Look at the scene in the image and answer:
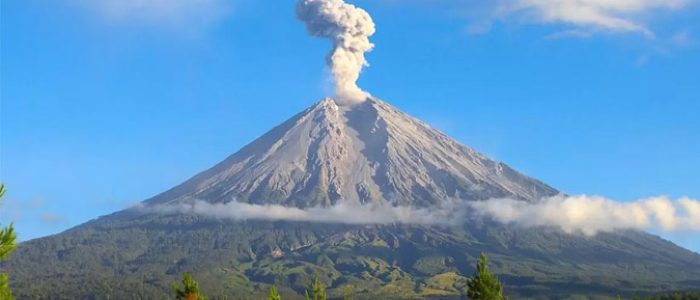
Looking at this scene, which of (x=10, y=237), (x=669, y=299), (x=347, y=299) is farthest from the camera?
(x=669, y=299)

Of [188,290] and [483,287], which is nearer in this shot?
[188,290]

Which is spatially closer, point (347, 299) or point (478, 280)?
point (478, 280)

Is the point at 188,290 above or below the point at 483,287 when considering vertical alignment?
below

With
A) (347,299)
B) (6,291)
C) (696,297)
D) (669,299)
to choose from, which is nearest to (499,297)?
(347,299)

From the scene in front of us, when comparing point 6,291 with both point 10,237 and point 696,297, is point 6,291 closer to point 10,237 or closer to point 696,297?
point 10,237

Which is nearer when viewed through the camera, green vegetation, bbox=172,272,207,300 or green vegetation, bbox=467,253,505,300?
green vegetation, bbox=172,272,207,300

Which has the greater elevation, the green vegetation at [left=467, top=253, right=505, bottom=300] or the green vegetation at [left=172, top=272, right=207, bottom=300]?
the green vegetation at [left=467, top=253, right=505, bottom=300]

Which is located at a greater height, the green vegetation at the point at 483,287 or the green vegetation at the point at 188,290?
the green vegetation at the point at 483,287

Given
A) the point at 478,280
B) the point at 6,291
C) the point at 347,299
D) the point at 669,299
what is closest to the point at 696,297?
the point at 669,299

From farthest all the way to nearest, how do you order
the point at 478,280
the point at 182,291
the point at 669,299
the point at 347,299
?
1. the point at 669,299
2. the point at 347,299
3. the point at 478,280
4. the point at 182,291

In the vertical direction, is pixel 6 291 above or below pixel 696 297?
below

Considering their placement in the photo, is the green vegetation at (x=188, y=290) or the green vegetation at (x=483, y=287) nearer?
the green vegetation at (x=188, y=290)
